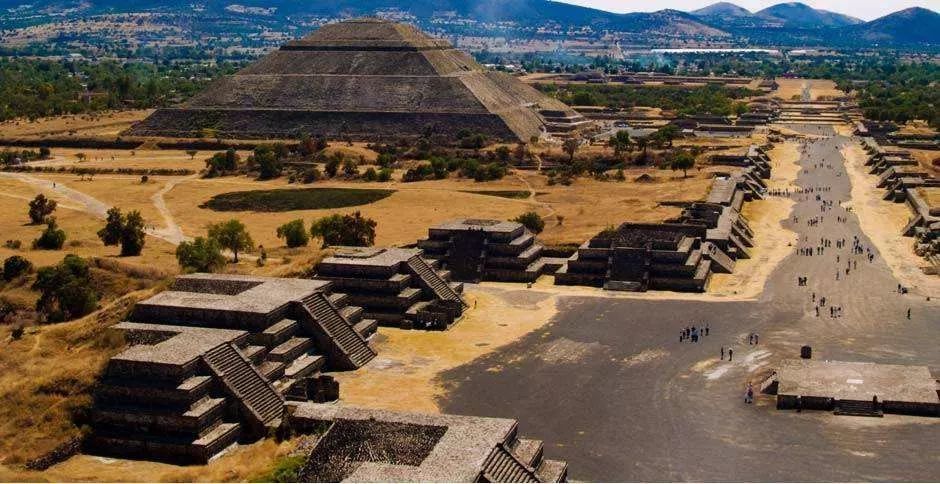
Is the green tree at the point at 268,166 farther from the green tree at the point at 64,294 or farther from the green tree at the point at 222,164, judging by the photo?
the green tree at the point at 64,294

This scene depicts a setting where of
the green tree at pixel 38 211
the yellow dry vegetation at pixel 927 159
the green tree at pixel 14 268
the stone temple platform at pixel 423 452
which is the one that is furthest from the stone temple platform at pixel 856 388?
the yellow dry vegetation at pixel 927 159

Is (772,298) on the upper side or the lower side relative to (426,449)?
lower

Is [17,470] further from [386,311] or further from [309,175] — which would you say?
[309,175]

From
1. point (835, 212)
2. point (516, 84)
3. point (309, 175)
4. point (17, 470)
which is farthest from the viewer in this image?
point (516, 84)

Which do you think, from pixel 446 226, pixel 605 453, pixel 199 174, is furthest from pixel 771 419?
pixel 199 174

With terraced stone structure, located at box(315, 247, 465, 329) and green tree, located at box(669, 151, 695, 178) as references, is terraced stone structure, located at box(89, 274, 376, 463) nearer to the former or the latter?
terraced stone structure, located at box(315, 247, 465, 329)

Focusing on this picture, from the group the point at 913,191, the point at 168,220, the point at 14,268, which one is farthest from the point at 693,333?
the point at 913,191
